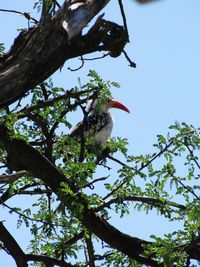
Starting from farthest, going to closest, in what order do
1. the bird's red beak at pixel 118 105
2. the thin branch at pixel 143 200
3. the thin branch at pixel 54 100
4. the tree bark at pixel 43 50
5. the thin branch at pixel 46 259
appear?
1. the bird's red beak at pixel 118 105
2. the thin branch at pixel 46 259
3. the thin branch at pixel 143 200
4. the thin branch at pixel 54 100
5. the tree bark at pixel 43 50

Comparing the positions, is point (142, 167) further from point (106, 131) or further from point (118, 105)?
point (118, 105)

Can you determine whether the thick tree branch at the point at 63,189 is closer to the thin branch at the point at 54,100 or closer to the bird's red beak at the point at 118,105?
the thin branch at the point at 54,100

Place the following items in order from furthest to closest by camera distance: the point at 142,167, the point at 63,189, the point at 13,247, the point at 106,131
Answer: the point at 106,131 → the point at 13,247 → the point at 142,167 → the point at 63,189

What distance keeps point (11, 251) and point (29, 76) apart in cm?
124

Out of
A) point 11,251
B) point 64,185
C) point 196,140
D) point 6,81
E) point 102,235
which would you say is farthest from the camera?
point 11,251

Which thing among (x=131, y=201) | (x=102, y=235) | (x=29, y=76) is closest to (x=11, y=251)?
(x=102, y=235)

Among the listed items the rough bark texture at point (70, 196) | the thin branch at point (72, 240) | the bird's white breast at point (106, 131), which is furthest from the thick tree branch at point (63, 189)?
the bird's white breast at point (106, 131)

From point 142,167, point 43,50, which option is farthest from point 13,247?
point 43,50

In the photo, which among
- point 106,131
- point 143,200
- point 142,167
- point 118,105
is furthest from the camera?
point 118,105

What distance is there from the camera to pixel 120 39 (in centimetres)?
243

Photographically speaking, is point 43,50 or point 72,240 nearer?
point 43,50

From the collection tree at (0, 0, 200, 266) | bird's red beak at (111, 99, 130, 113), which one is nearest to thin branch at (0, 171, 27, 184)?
tree at (0, 0, 200, 266)

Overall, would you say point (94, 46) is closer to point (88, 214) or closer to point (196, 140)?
point (196, 140)

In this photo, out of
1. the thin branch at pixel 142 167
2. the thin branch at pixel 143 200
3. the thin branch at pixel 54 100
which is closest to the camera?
the thin branch at pixel 54 100
